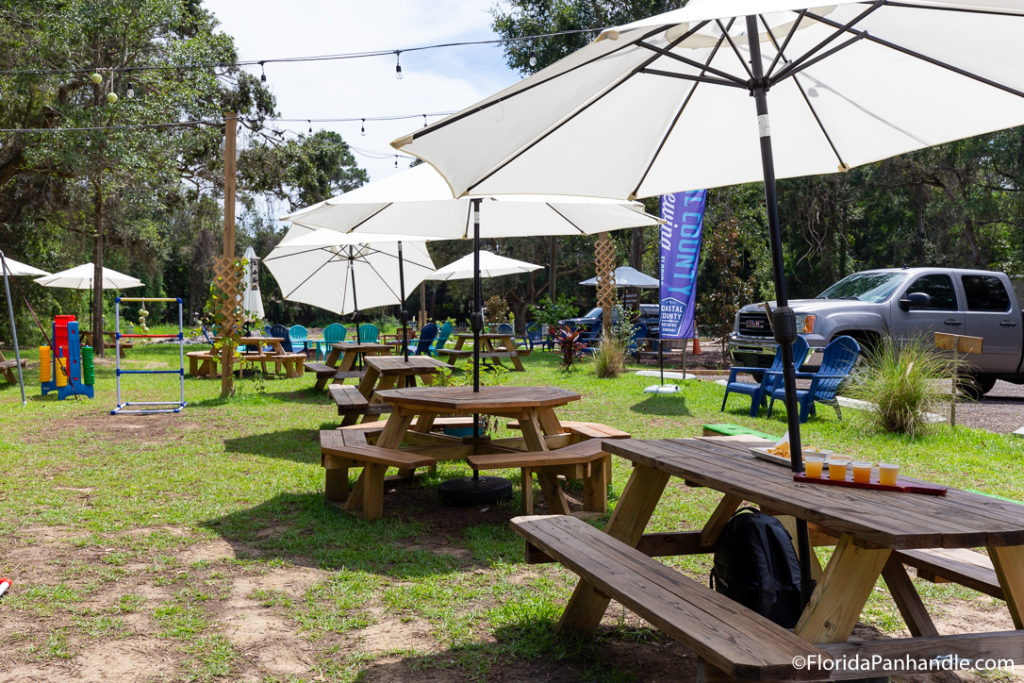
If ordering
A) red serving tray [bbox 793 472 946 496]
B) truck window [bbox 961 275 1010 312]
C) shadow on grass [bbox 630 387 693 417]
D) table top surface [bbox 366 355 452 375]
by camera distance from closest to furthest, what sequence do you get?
red serving tray [bbox 793 472 946 496] < table top surface [bbox 366 355 452 375] < shadow on grass [bbox 630 387 693 417] < truck window [bbox 961 275 1010 312]

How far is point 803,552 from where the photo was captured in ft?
8.64

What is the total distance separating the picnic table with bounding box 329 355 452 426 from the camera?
6.88 metres

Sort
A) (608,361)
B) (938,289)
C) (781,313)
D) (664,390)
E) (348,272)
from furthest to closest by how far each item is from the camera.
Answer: (608,361)
(348,272)
(664,390)
(938,289)
(781,313)

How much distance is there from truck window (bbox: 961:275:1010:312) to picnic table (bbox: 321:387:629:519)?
751cm

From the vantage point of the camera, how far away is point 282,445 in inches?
280

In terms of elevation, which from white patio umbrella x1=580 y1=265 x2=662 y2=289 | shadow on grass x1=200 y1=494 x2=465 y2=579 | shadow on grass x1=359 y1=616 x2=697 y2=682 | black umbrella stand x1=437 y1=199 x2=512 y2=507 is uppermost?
white patio umbrella x1=580 y1=265 x2=662 y2=289

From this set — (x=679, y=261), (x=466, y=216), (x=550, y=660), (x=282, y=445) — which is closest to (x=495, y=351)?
(x=679, y=261)

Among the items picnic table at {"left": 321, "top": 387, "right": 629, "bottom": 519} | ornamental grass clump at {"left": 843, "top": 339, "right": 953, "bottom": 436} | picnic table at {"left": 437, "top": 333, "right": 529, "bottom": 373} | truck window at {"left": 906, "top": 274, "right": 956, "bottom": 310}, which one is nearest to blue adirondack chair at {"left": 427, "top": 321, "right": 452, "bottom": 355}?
picnic table at {"left": 437, "top": 333, "right": 529, "bottom": 373}

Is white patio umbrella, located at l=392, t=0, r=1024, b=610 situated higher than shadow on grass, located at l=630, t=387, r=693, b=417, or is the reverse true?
white patio umbrella, located at l=392, t=0, r=1024, b=610

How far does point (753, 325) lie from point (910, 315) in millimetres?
1917

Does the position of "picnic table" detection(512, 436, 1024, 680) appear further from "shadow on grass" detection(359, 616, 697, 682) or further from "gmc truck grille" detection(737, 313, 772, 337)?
"gmc truck grille" detection(737, 313, 772, 337)

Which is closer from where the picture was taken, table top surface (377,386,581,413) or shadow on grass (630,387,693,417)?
table top surface (377,386,581,413)

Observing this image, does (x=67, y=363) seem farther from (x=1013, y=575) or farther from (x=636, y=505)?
(x=1013, y=575)

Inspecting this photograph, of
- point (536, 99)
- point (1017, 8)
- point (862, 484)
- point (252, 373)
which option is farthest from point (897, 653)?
point (252, 373)
